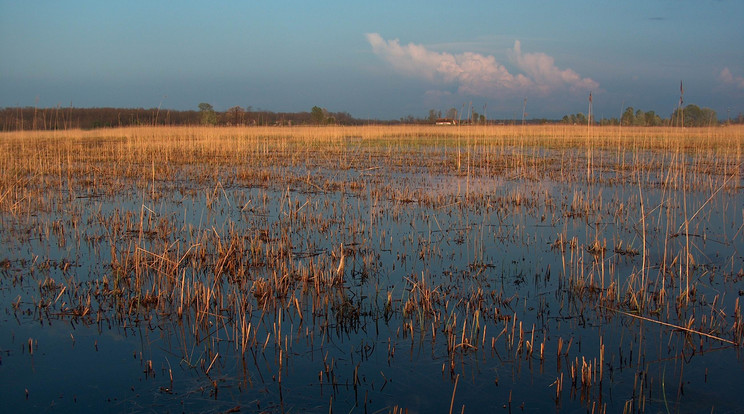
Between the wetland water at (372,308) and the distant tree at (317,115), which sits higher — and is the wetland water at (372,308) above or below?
below

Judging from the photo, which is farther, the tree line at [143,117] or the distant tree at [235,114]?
the distant tree at [235,114]

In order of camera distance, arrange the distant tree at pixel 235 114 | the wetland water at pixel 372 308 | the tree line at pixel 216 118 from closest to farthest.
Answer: the wetland water at pixel 372 308
the tree line at pixel 216 118
the distant tree at pixel 235 114

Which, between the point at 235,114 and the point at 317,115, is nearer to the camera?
the point at 235,114

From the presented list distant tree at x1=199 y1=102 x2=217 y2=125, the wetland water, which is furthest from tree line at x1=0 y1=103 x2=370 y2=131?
the wetland water

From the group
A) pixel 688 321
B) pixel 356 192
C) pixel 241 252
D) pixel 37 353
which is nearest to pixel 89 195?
pixel 356 192

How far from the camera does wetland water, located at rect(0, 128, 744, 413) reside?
3154 mm

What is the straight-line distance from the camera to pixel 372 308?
4.37 metres

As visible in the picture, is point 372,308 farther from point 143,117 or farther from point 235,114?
point 143,117

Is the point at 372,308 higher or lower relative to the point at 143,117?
lower

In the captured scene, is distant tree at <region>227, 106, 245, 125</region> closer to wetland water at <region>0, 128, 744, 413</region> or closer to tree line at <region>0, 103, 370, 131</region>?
tree line at <region>0, 103, 370, 131</region>

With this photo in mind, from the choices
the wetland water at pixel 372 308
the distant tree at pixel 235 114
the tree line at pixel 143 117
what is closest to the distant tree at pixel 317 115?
the tree line at pixel 143 117

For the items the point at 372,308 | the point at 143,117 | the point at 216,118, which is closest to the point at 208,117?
the point at 216,118

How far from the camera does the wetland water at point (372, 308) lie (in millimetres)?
3154

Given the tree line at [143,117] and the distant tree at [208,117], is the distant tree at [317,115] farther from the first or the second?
the distant tree at [208,117]
